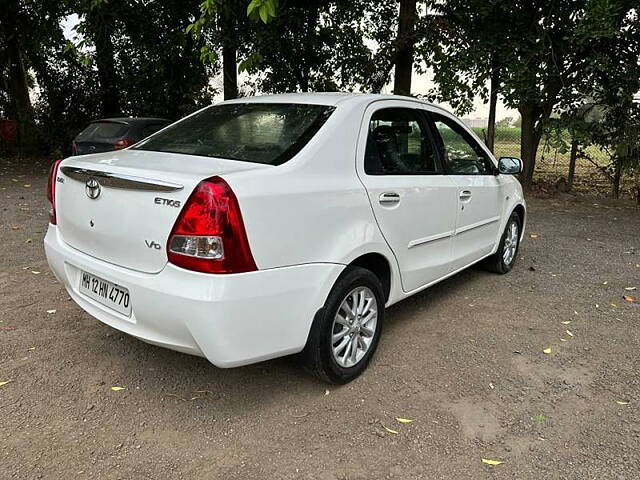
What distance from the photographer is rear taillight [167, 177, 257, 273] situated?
234 centimetres

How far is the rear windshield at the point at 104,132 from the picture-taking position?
29.9 ft

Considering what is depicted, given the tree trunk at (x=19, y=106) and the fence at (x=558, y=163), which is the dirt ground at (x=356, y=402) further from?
the tree trunk at (x=19, y=106)

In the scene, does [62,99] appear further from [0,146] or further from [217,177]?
[217,177]

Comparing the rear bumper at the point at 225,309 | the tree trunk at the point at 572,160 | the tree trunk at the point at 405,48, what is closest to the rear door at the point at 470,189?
the rear bumper at the point at 225,309

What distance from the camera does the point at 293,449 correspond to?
2.52 m

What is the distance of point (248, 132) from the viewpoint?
3.16 m

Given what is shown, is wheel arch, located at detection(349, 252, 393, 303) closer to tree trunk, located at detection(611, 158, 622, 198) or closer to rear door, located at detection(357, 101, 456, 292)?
rear door, located at detection(357, 101, 456, 292)

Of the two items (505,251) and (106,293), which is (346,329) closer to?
(106,293)

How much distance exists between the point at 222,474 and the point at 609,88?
8.37m

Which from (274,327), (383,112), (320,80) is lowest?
(274,327)

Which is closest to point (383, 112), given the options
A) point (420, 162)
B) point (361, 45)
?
point (420, 162)

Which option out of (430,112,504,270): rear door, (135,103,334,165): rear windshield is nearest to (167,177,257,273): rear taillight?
(135,103,334,165): rear windshield

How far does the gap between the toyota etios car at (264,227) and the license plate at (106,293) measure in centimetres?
1

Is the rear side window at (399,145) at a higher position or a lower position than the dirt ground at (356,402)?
higher
